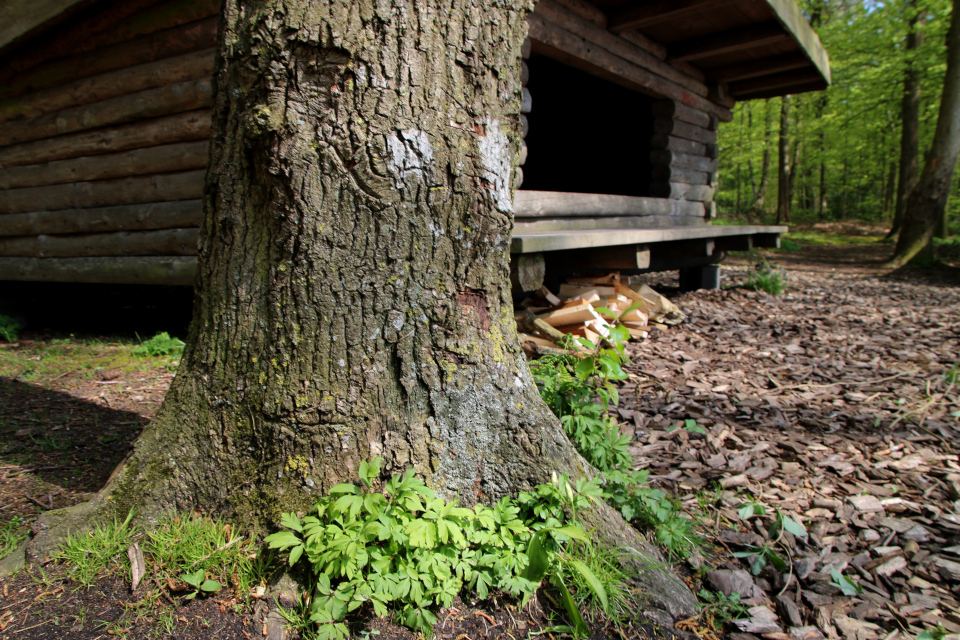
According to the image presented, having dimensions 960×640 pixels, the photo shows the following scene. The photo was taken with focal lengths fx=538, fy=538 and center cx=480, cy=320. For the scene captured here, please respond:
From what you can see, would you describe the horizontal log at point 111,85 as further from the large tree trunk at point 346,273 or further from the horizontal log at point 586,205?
the large tree trunk at point 346,273

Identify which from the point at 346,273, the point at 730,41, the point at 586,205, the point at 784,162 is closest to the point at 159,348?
the point at 346,273

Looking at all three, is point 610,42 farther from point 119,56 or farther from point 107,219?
point 107,219

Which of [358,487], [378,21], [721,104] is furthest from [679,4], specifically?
[358,487]

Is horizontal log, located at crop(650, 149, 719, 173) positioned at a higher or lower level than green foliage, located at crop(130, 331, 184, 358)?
higher

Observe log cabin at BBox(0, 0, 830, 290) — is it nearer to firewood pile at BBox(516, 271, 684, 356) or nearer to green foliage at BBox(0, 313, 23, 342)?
firewood pile at BBox(516, 271, 684, 356)

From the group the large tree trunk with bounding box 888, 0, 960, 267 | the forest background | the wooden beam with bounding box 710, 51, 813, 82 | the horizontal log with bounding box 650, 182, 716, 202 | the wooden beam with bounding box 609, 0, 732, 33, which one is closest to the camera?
the wooden beam with bounding box 609, 0, 732, 33

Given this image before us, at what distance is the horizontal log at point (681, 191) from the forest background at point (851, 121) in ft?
24.0

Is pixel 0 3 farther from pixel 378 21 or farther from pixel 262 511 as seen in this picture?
pixel 262 511

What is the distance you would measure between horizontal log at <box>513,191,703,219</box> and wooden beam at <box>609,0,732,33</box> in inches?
64.4

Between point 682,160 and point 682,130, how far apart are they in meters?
0.37

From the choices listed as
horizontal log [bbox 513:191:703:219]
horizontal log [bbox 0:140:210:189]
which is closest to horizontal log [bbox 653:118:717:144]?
horizontal log [bbox 513:191:703:219]

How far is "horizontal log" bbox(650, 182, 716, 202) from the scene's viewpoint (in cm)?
678

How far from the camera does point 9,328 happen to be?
5156 mm

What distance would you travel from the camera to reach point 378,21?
149 cm
